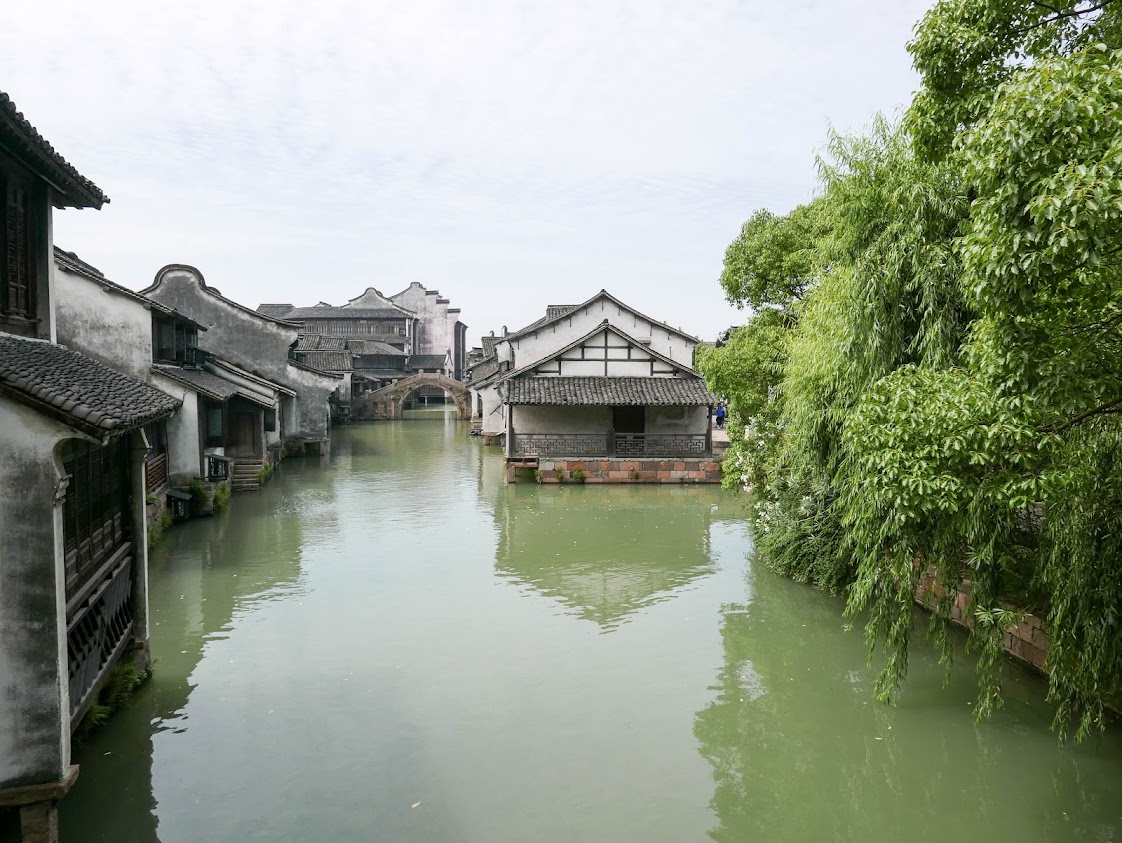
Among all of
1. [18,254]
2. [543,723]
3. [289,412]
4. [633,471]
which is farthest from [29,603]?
[289,412]

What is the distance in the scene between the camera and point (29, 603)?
568cm

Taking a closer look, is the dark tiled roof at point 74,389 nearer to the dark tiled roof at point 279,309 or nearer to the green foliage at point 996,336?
the green foliage at point 996,336

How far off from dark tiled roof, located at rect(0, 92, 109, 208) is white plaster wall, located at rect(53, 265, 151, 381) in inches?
359

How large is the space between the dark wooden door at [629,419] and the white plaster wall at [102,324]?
1561 centimetres

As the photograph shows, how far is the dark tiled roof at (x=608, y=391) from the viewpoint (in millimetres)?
27312

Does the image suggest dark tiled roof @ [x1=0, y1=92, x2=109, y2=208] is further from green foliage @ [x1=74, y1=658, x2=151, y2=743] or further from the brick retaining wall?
the brick retaining wall

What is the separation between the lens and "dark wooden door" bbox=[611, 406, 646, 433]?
28953 mm

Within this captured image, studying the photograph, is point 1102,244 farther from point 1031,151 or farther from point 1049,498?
point 1049,498

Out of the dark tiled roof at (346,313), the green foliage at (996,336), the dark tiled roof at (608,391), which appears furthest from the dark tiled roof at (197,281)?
the dark tiled roof at (346,313)

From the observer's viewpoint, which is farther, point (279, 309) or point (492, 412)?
point (279, 309)

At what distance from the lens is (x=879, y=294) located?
8977 mm

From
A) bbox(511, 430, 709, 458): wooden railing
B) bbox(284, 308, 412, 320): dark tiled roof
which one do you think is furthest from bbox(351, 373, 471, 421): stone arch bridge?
bbox(511, 430, 709, 458): wooden railing

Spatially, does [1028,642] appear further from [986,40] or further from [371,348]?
[371,348]

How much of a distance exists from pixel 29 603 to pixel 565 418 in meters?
23.5
